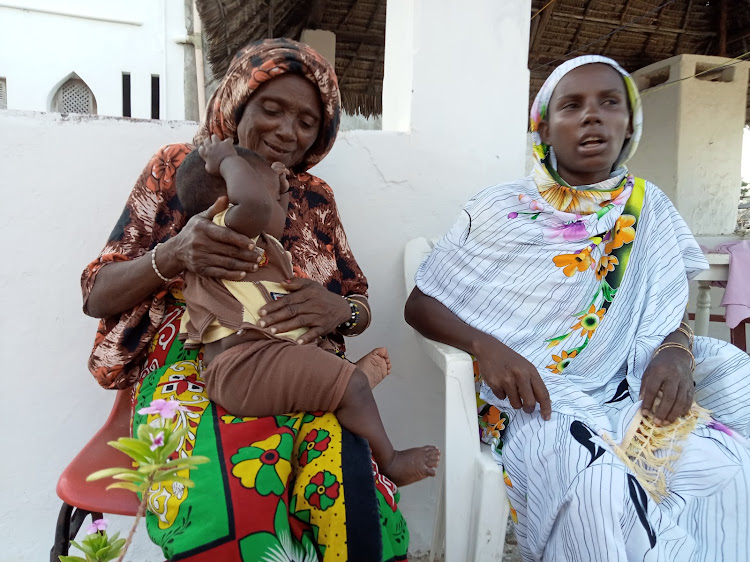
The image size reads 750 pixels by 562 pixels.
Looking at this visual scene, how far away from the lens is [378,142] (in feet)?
6.91

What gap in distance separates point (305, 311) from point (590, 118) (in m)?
1.04

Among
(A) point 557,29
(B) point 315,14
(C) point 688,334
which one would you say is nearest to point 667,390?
(C) point 688,334

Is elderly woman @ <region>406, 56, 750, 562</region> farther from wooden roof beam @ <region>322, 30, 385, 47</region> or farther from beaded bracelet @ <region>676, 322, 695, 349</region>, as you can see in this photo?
wooden roof beam @ <region>322, 30, 385, 47</region>

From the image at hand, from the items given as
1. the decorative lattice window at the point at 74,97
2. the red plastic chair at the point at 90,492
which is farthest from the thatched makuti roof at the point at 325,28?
the decorative lattice window at the point at 74,97

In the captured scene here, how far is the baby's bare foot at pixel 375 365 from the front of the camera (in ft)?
5.15

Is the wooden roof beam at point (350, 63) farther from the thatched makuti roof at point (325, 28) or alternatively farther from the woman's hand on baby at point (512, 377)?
the woman's hand on baby at point (512, 377)

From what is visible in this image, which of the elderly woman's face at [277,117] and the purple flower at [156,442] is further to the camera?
the elderly woman's face at [277,117]

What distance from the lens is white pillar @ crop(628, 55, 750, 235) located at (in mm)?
4941

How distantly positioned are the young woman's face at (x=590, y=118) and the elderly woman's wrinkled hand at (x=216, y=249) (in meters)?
1.04

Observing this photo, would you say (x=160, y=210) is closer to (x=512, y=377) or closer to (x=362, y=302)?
(x=362, y=302)

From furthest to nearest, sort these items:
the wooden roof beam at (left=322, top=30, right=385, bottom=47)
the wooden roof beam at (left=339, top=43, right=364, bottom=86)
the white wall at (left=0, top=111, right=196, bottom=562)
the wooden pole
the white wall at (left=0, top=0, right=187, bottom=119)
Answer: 1. the white wall at (left=0, top=0, right=187, bottom=119)
2. the wooden roof beam at (left=339, top=43, right=364, bottom=86)
3. the wooden roof beam at (left=322, top=30, right=385, bottom=47)
4. the wooden pole
5. the white wall at (left=0, top=111, right=196, bottom=562)

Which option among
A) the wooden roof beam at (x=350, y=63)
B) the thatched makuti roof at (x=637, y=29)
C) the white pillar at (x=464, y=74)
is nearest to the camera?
the white pillar at (x=464, y=74)

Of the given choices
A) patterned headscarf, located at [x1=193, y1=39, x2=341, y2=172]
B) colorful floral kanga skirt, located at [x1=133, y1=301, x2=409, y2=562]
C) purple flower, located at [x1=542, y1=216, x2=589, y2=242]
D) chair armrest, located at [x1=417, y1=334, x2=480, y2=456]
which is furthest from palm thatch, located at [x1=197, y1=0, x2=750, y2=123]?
colorful floral kanga skirt, located at [x1=133, y1=301, x2=409, y2=562]

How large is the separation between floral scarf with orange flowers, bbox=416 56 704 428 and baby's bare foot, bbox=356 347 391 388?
30 centimetres
